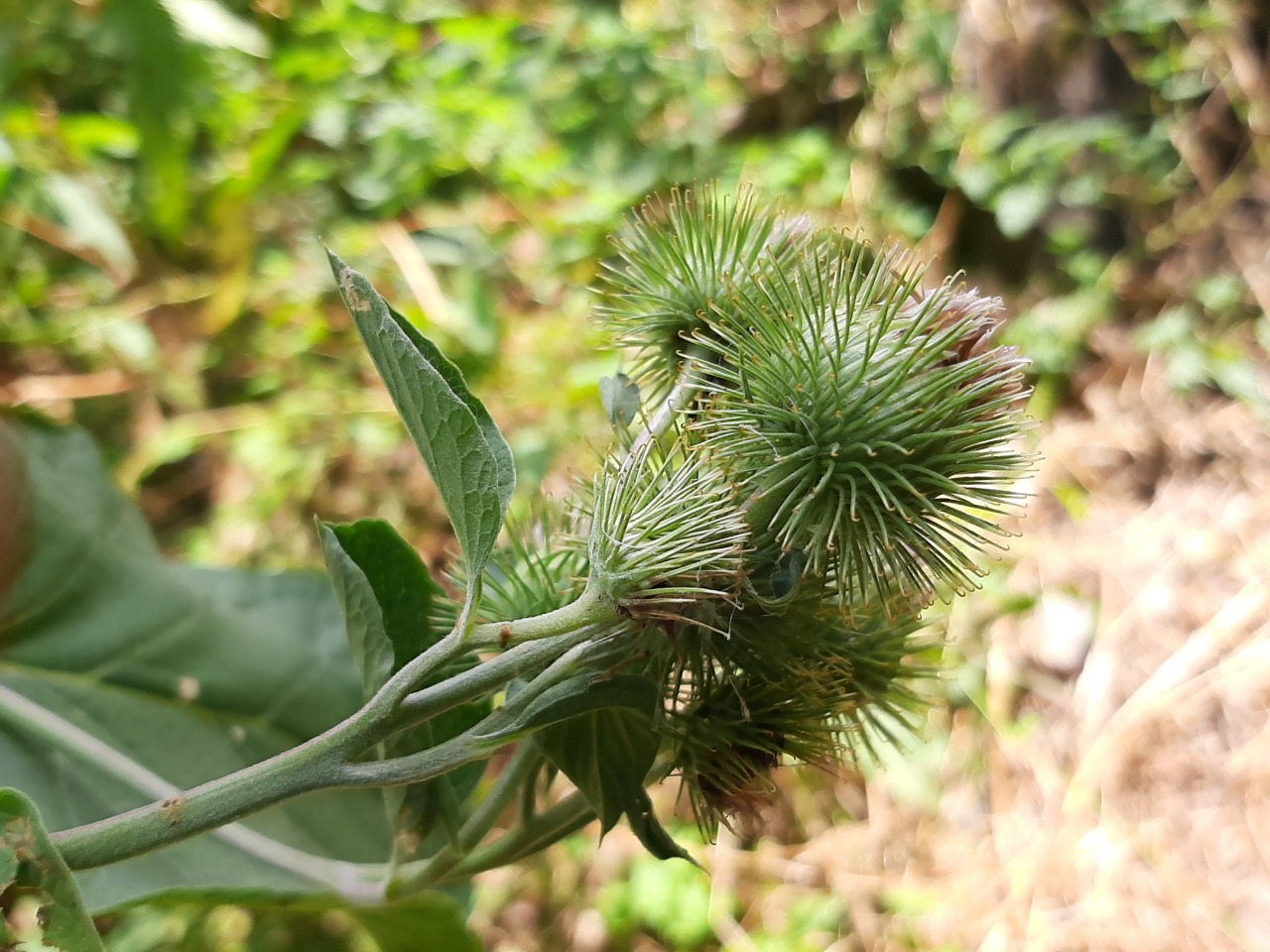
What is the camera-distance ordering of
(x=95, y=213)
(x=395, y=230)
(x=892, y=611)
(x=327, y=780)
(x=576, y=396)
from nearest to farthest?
(x=327, y=780) < (x=892, y=611) < (x=576, y=396) < (x=95, y=213) < (x=395, y=230)

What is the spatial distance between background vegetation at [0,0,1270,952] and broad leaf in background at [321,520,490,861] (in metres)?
1.20

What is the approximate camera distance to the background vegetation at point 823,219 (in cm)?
232

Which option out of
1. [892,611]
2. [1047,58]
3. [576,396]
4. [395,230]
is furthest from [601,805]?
[1047,58]

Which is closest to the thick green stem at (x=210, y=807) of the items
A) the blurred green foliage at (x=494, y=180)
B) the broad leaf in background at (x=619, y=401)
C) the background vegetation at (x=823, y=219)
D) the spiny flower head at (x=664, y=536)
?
the spiny flower head at (x=664, y=536)

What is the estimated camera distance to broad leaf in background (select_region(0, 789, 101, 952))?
74 cm

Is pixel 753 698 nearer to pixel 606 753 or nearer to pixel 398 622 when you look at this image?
pixel 606 753

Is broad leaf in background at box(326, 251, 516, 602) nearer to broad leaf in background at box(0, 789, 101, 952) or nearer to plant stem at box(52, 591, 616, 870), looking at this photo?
plant stem at box(52, 591, 616, 870)

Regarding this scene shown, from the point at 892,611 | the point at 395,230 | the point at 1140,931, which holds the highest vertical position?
the point at 395,230

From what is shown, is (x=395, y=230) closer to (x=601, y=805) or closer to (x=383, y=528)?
(x=383, y=528)

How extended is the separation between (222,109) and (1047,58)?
307 cm

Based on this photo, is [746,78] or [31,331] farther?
[746,78]

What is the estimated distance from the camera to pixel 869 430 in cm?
87

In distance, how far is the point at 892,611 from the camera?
950mm

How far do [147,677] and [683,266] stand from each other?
3.94ft
